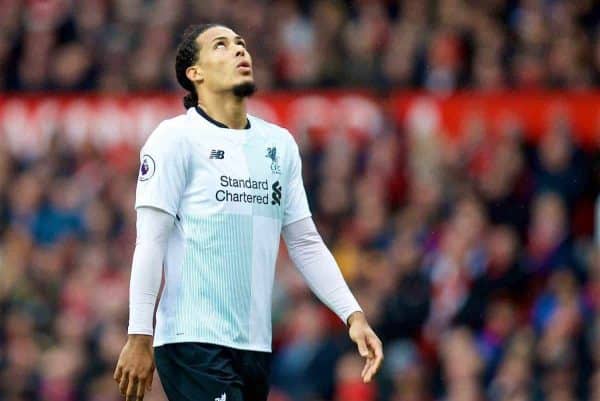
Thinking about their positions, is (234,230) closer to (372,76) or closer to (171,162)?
(171,162)

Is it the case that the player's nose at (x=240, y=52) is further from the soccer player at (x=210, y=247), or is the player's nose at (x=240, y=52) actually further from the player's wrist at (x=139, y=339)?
the player's wrist at (x=139, y=339)

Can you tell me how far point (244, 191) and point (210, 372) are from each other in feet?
2.51

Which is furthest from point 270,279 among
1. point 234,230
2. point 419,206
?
point 419,206

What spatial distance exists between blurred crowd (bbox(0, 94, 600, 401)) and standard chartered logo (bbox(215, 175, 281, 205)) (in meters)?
5.42

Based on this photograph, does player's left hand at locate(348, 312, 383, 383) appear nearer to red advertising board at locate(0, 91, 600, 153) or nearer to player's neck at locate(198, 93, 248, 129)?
player's neck at locate(198, 93, 248, 129)

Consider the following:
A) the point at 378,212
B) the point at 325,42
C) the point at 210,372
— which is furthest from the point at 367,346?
the point at 325,42

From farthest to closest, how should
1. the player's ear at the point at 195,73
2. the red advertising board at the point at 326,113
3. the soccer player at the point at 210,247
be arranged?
the red advertising board at the point at 326,113
the player's ear at the point at 195,73
the soccer player at the point at 210,247

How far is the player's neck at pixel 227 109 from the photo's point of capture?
23.3ft

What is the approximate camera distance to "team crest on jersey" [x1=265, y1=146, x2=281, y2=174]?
7.14 m

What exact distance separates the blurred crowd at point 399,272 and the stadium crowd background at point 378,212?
0.06 feet

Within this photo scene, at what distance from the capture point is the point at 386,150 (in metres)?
15.2

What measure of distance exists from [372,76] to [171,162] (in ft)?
30.7

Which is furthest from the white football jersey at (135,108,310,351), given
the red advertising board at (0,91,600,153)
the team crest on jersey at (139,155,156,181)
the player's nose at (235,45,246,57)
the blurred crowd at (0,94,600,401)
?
the red advertising board at (0,91,600,153)

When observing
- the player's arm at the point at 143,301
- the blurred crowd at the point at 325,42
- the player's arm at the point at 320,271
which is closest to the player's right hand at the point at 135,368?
the player's arm at the point at 143,301
